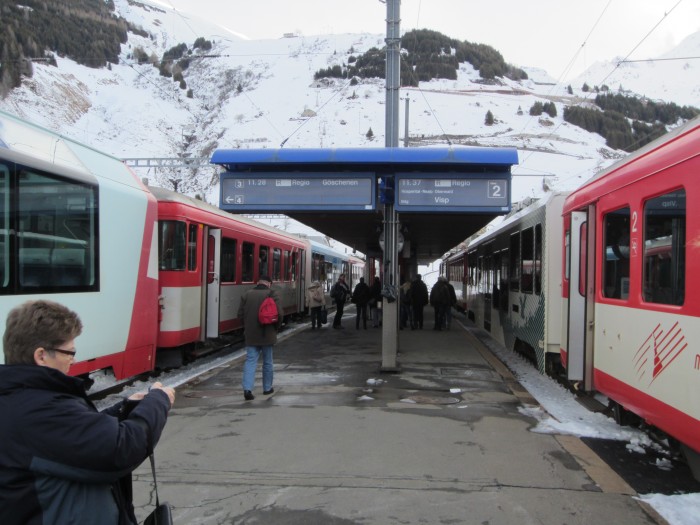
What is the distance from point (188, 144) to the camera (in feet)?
324

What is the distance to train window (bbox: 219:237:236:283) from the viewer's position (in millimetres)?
11688

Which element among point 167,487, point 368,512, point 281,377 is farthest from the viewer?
point 281,377

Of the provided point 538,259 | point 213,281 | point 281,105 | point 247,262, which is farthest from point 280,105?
point 538,259

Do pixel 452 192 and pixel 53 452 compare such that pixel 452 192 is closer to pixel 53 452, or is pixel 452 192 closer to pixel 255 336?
pixel 255 336

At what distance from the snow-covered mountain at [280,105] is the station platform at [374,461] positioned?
38.8 meters

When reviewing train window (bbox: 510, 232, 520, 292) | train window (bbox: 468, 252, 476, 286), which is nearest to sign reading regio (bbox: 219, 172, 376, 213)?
train window (bbox: 510, 232, 520, 292)

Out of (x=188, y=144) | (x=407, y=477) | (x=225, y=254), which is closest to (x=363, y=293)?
(x=225, y=254)

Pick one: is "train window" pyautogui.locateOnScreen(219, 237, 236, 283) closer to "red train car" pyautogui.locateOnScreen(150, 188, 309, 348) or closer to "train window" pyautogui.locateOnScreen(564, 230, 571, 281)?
"red train car" pyautogui.locateOnScreen(150, 188, 309, 348)

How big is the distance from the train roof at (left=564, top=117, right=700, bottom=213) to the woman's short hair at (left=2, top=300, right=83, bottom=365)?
3.87m

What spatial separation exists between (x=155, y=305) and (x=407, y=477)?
5002mm

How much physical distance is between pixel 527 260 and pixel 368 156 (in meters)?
3.25

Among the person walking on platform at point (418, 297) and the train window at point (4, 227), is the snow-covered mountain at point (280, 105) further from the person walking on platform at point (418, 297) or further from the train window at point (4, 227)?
the train window at point (4, 227)

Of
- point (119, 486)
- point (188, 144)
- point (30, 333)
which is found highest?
point (188, 144)

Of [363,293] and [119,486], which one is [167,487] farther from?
[363,293]
